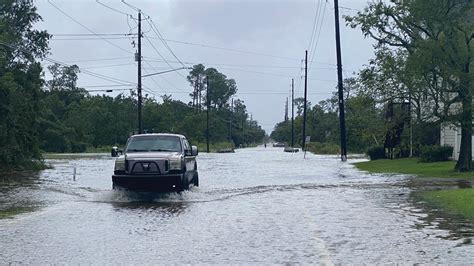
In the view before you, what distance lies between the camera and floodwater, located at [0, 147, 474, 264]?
34.7 ft

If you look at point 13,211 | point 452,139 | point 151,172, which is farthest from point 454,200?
point 452,139

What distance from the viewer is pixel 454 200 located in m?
18.5

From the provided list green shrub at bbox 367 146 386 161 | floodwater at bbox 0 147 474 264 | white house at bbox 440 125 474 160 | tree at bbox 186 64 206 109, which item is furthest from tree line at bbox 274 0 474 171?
tree at bbox 186 64 206 109

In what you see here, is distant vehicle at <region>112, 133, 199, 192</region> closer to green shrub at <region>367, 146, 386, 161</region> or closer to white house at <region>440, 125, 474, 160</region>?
white house at <region>440, 125, 474, 160</region>

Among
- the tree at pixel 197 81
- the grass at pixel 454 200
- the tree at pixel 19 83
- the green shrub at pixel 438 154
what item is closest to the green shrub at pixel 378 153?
the green shrub at pixel 438 154

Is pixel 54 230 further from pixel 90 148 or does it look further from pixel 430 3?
Result: pixel 90 148

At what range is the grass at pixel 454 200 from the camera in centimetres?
1639

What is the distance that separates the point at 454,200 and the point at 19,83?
27726 millimetres

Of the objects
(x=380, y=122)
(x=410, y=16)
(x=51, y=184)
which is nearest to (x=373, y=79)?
(x=410, y=16)

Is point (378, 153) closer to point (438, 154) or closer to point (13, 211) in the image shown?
point (438, 154)

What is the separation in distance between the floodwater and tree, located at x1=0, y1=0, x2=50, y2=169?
11.1 metres

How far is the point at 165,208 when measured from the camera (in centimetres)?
1789

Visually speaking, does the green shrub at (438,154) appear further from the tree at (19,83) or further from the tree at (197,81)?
the tree at (197,81)

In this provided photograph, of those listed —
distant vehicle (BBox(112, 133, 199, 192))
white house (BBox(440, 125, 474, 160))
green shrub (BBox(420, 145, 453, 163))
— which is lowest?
distant vehicle (BBox(112, 133, 199, 192))
